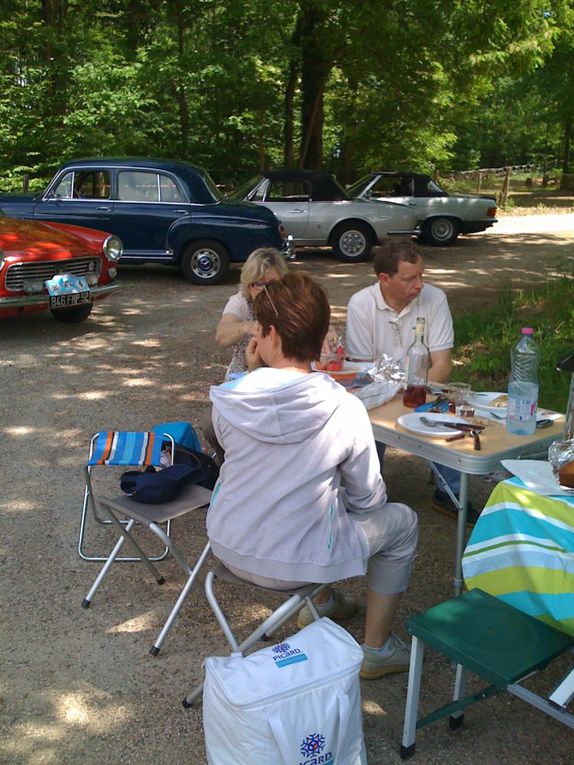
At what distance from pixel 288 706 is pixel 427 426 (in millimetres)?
1521

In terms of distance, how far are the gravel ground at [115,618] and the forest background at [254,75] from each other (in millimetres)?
10496

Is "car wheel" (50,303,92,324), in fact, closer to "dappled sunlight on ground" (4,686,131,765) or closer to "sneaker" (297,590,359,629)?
"sneaker" (297,590,359,629)

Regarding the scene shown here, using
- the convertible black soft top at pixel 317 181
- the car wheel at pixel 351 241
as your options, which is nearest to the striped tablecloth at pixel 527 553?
the convertible black soft top at pixel 317 181

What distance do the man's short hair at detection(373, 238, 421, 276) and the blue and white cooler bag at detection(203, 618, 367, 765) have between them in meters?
2.43

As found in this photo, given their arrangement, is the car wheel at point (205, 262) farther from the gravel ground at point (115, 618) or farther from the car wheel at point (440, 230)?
the car wheel at point (440, 230)

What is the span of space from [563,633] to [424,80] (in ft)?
55.9

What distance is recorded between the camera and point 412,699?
2.91 metres

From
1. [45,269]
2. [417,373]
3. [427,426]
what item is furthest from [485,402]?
[45,269]

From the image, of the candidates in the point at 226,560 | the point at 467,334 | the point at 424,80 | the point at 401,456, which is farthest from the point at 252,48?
the point at 226,560

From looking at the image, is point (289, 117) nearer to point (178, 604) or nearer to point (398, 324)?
point (398, 324)

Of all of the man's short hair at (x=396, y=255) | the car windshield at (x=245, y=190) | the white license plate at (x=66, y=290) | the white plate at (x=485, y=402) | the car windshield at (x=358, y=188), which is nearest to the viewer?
the white plate at (x=485, y=402)

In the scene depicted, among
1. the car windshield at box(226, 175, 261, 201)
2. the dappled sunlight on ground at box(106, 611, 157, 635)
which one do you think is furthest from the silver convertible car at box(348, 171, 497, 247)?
the dappled sunlight on ground at box(106, 611, 157, 635)

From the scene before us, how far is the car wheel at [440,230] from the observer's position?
55.8 feet

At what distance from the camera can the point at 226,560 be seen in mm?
3027
